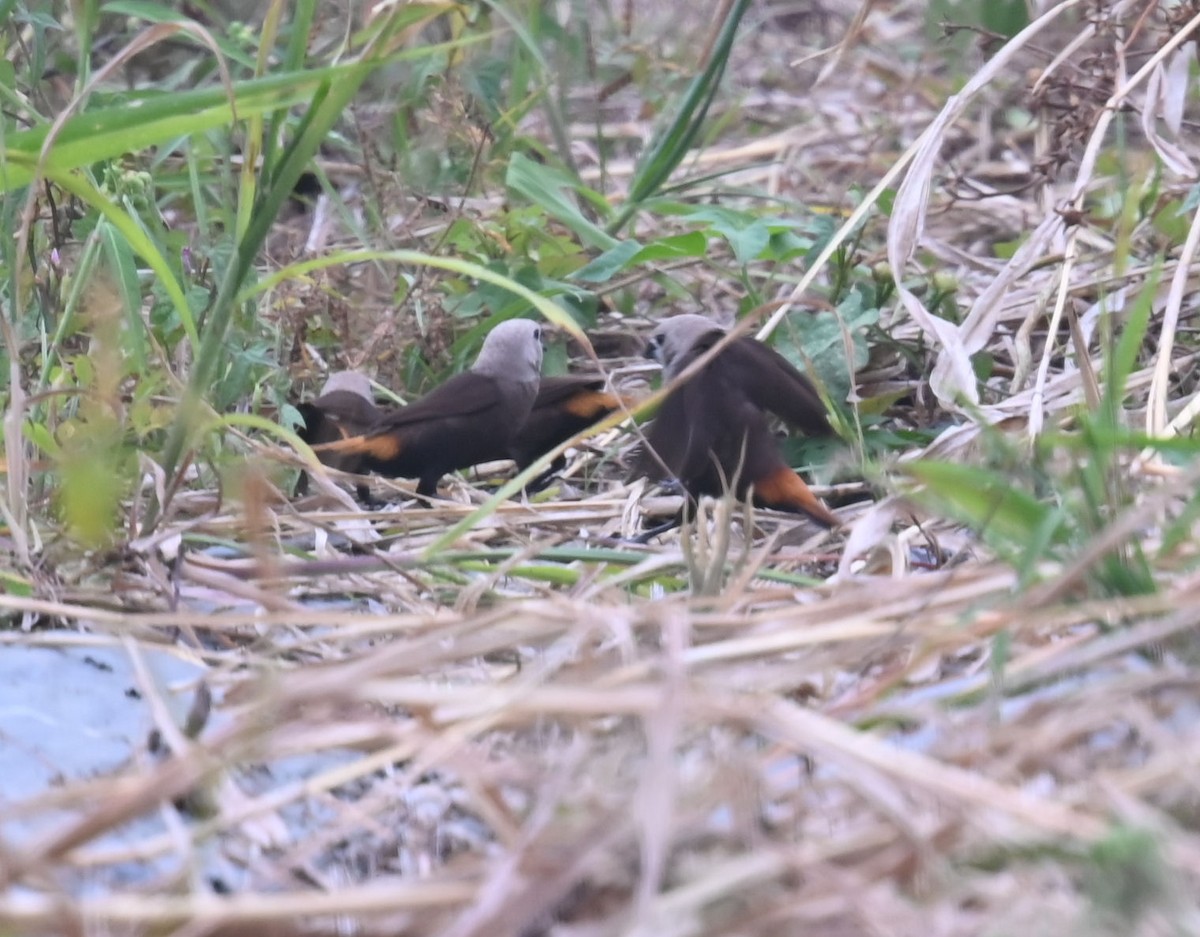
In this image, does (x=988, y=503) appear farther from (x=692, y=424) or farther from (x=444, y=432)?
(x=444, y=432)

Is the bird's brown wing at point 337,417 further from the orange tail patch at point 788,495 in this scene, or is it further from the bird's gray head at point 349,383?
the orange tail patch at point 788,495

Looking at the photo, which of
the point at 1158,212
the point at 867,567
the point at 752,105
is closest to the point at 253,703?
the point at 867,567

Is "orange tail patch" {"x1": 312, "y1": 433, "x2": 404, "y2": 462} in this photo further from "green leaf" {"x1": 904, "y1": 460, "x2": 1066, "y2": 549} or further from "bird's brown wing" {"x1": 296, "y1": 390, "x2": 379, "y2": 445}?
"green leaf" {"x1": 904, "y1": 460, "x2": 1066, "y2": 549}

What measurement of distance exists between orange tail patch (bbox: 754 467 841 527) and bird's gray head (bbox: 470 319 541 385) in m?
0.72

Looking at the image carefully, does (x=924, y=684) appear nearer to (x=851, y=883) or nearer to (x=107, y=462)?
(x=851, y=883)

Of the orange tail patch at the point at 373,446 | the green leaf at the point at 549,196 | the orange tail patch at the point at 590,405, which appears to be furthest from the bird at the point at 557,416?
the green leaf at the point at 549,196

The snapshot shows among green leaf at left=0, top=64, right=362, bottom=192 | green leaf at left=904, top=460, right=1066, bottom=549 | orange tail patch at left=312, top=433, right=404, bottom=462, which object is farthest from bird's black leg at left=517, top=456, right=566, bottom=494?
green leaf at left=904, top=460, right=1066, bottom=549

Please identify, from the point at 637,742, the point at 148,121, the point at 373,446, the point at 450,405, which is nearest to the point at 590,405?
the point at 450,405

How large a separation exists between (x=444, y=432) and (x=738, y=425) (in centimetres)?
64

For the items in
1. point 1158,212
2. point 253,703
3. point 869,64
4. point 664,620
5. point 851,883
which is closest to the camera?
point 851,883

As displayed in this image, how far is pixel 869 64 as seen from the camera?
529cm

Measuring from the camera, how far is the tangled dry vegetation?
99 cm

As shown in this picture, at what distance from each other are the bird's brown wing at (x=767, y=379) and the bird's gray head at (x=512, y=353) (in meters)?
0.55

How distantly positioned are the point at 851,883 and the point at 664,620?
12.9 inches
